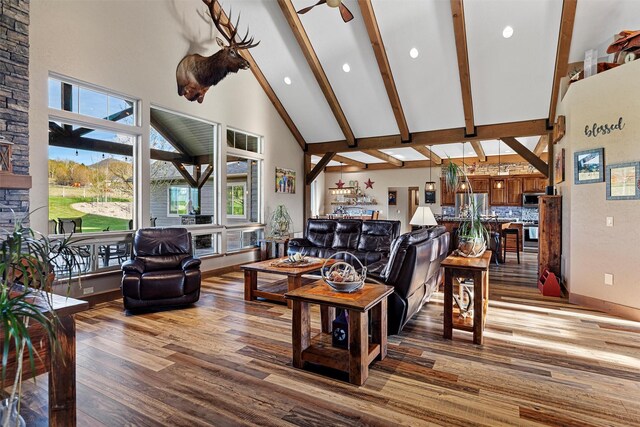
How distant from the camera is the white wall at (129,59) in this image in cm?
387

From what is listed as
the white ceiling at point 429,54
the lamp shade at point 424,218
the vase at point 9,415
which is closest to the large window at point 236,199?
the white ceiling at point 429,54

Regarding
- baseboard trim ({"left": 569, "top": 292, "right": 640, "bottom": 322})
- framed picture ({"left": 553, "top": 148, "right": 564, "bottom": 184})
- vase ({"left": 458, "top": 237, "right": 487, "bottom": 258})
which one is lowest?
baseboard trim ({"left": 569, "top": 292, "right": 640, "bottom": 322})

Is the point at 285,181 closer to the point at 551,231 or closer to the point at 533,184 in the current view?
the point at 551,231

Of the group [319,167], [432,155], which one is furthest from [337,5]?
[432,155]

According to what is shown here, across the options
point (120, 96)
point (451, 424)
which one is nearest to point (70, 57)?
point (120, 96)

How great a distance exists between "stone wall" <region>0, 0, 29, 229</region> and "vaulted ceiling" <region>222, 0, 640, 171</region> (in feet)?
10.4

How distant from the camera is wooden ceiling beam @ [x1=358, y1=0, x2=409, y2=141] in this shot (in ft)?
17.4

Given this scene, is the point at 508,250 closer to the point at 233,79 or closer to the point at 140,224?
the point at 233,79

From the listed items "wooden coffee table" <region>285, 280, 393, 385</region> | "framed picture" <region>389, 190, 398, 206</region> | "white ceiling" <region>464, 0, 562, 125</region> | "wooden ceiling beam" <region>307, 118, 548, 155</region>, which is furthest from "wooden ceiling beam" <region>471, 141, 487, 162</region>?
"wooden coffee table" <region>285, 280, 393, 385</region>

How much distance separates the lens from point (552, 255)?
17.5 ft

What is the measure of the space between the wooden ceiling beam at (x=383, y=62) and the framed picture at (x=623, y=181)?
3600 mm

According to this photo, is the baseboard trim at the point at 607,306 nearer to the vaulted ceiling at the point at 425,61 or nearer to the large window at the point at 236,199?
the vaulted ceiling at the point at 425,61

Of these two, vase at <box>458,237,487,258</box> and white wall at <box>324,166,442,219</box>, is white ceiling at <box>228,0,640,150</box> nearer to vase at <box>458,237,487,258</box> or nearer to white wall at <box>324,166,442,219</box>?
vase at <box>458,237,487,258</box>

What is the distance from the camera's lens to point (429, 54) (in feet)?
19.1
